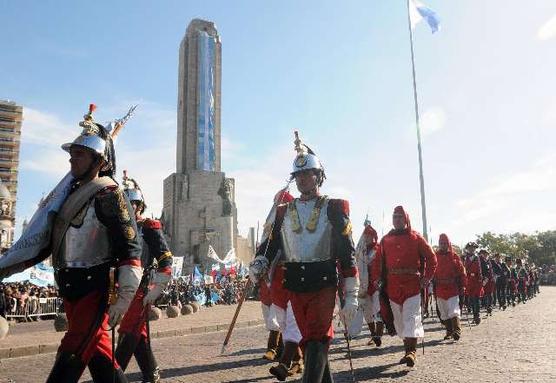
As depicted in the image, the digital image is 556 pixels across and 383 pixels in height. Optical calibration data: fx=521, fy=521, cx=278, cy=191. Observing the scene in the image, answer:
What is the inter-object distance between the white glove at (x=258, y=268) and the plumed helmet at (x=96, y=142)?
5.13ft

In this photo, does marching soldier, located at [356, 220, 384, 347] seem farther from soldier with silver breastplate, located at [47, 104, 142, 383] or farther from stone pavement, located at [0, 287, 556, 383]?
soldier with silver breastplate, located at [47, 104, 142, 383]

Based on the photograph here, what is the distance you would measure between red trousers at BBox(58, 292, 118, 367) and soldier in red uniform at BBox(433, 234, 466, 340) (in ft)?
29.9

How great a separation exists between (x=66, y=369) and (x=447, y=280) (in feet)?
34.1

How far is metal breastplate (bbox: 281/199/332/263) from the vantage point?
15.2ft

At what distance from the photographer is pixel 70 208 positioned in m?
3.65

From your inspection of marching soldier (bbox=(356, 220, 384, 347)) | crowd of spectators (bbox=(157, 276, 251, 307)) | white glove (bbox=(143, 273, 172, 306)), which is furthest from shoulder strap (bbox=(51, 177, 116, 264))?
crowd of spectators (bbox=(157, 276, 251, 307))

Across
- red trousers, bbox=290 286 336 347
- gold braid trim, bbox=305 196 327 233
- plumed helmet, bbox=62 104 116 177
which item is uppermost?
plumed helmet, bbox=62 104 116 177

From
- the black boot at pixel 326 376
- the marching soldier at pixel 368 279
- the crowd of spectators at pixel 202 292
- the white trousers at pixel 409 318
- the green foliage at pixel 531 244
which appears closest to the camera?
the black boot at pixel 326 376

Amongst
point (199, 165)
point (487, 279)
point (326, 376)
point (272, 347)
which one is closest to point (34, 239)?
point (326, 376)

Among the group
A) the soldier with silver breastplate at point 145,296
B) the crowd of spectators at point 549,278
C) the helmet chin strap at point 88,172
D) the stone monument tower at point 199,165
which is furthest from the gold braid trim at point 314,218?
the crowd of spectators at point 549,278

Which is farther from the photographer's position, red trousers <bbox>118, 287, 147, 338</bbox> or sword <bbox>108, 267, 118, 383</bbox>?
red trousers <bbox>118, 287, 147, 338</bbox>

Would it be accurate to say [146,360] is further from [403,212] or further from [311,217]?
[403,212]

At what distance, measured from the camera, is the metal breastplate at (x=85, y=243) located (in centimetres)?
356

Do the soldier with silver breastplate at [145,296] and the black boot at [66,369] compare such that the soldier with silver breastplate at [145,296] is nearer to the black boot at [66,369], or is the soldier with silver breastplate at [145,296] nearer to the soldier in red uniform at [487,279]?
the black boot at [66,369]
